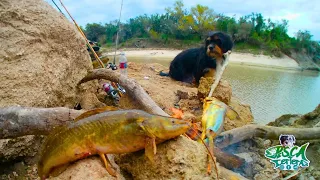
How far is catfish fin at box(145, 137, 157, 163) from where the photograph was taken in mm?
1613

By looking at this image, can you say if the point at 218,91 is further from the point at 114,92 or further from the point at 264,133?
the point at 114,92

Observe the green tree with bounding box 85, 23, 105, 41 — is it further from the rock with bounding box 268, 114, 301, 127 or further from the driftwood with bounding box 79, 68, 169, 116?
the driftwood with bounding box 79, 68, 169, 116

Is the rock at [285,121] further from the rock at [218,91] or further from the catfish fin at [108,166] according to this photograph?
the catfish fin at [108,166]

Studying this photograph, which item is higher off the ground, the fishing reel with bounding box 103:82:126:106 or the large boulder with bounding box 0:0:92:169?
the large boulder with bounding box 0:0:92:169

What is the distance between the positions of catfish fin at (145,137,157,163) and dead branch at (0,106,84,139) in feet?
1.89

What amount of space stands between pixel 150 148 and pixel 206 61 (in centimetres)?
495

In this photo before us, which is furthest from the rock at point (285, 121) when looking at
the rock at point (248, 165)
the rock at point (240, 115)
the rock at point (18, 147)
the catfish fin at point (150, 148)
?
the rock at point (18, 147)

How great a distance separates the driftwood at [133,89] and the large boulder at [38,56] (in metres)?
0.17

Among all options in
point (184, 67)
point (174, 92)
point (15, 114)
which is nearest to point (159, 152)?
point (15, 114)

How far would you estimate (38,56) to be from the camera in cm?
267

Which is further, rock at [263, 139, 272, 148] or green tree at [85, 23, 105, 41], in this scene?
green tree at [85, 23, 105, 41]

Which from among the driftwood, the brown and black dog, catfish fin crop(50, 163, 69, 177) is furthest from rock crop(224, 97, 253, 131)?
catfish fin crop(50, 163, 69, 177)

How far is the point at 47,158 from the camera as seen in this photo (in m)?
1.70

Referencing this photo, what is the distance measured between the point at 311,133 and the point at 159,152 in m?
2.02
